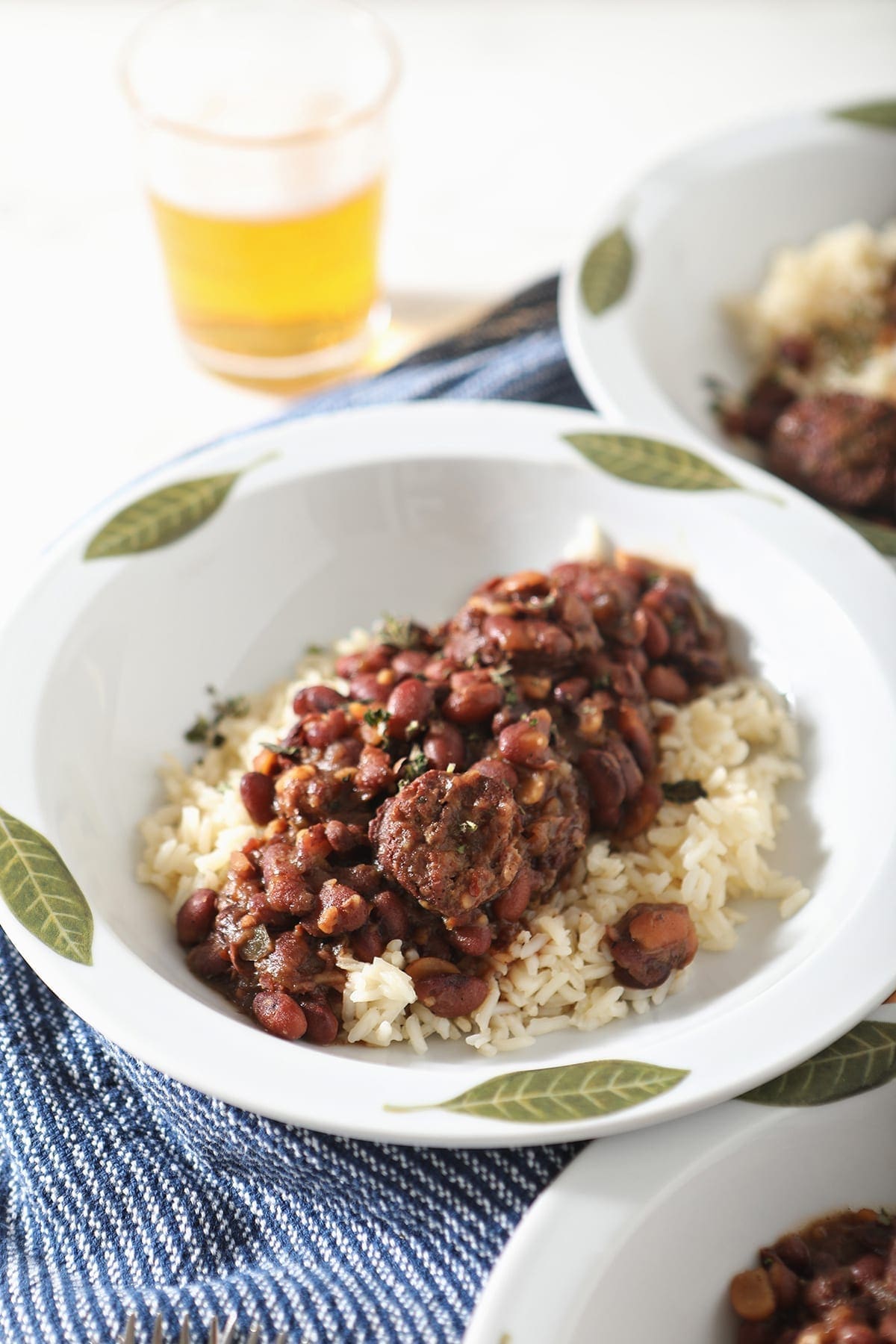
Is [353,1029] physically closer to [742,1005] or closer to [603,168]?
[742,1005]

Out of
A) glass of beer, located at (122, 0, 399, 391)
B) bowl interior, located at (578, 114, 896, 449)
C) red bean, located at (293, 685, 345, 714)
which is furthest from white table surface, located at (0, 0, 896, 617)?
red bean, located at (293, 685, 345, 714)

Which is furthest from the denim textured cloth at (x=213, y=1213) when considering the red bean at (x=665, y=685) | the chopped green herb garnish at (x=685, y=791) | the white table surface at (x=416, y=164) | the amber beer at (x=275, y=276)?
the amber beer at (x=275, y=276)

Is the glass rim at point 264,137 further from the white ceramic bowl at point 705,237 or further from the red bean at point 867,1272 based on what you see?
the red bean at point 867,1272

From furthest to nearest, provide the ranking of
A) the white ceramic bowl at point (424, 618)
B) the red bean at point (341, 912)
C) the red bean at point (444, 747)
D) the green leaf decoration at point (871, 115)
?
the green leaf decoration at point (871, 115) → the red bean at point (444, 747) → the red bean at point (341, 912) → the white ceramic bowl at point (424, 618)

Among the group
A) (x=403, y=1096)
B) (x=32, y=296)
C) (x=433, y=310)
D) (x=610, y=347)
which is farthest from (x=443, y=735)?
(x=32, y=296)

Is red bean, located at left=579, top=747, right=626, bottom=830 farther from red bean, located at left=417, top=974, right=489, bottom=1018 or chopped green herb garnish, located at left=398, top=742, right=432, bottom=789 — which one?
red bean, located at left=417, top=974, right=489, bottom=1018

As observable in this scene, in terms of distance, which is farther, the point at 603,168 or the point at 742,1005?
the point at 603,168
